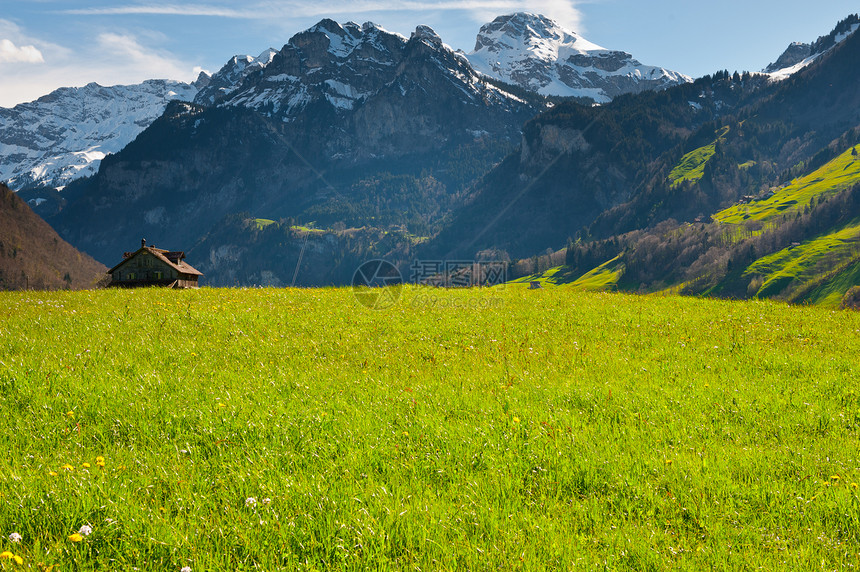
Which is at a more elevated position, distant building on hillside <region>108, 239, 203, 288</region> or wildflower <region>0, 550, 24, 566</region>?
distant building on hillside <region>108, 239, 203, 288</region>

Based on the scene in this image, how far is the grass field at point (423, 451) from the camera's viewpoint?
5.34 m

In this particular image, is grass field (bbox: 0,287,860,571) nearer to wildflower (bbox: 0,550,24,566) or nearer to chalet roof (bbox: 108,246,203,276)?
wildflower (bbox: 0,550,24,566)

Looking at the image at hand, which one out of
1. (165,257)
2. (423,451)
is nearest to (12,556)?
(423,451)

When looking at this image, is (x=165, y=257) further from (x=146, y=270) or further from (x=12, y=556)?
(x=12, y=556)

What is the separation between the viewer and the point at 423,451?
7625 millimetres

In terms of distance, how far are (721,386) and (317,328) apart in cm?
1144

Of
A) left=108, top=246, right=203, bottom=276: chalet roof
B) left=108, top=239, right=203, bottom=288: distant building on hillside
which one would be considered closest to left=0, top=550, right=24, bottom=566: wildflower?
left=108, top=239, right=203, bottom=288: distant building on hillside

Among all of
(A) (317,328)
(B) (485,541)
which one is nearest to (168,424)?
(B) (485,541)

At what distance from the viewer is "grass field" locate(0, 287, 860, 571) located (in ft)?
17.5

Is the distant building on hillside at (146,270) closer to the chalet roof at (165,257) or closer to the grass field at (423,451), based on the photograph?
the chalet roof at (165,257)

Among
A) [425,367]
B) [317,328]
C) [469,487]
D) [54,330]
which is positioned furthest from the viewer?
[317,328]

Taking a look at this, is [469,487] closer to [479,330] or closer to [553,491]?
[553,491]

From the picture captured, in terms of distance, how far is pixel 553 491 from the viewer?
263 inches

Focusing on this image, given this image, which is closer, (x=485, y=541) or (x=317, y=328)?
(x=485, y=541)
